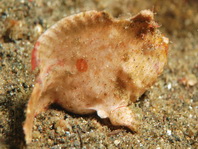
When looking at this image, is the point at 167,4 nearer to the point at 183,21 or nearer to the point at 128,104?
the point at 183,21

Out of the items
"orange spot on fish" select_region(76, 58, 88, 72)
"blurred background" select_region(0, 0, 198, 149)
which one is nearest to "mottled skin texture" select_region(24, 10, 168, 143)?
"orange spot on fish" select_region(76, 58, 88, 72)

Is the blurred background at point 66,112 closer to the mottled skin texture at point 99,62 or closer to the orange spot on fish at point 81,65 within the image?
the mottled skin texture at point 99,62

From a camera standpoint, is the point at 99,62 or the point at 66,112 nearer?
the point at 99,62

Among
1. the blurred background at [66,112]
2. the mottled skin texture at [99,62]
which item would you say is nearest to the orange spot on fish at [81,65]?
the mottled skin texture at [99,62]

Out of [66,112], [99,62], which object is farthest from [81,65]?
[66,112]

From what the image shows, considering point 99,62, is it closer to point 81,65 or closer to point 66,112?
→ point 81,65

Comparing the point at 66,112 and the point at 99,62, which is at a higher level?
the point at 99,62
